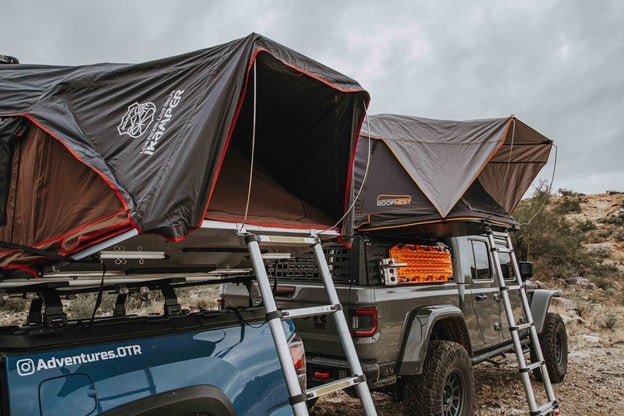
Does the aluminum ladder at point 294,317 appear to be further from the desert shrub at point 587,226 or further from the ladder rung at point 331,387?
the desert shrub at point 587,226

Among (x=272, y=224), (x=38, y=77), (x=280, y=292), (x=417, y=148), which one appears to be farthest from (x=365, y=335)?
(x=38, y=77)

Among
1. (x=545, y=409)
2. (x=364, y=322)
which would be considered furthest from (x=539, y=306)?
(x=364, y=322)

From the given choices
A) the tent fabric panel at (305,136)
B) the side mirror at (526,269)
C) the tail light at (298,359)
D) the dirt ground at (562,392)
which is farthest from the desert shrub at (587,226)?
the tail light at (298,359)

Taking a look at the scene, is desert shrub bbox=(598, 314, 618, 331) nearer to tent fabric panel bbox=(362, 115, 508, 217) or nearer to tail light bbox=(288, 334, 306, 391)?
tent fabric panel bbox=(362, 115, 508, 217)

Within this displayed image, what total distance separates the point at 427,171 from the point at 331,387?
333 centimetres

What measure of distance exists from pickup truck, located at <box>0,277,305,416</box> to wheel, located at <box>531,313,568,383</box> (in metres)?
5.80

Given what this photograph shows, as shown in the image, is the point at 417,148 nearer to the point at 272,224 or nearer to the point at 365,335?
the point at 365,335

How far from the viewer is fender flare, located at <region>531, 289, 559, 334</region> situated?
24.1 ft

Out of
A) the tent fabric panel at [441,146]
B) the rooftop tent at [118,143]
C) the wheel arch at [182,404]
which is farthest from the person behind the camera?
the tent fabric panel at [441,146]

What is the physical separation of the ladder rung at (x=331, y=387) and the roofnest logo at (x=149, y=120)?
4.89ft

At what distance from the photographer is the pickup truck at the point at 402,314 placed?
4570 mm

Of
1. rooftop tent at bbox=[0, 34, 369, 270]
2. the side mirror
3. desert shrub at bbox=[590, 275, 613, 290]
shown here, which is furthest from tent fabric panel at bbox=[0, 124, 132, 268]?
desert shrub at bbox=[590, 275, 613, 290]

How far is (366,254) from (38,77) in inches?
120

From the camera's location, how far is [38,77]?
9.46ft
